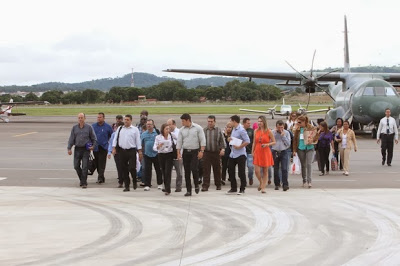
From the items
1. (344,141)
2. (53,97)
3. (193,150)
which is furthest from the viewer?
(53,97)

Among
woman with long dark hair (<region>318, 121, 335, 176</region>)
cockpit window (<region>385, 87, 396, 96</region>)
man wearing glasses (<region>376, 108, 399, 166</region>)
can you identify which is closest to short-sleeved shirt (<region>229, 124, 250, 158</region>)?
woman with long dark hair (<region>318, 121, 335, 176</region>)

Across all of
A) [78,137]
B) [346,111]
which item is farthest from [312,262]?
[346,111]

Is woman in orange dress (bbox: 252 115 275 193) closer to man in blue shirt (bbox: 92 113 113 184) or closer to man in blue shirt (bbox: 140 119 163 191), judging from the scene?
man in blue shirt (bbox: 140 119 163 191)

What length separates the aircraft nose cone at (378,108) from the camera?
26688 mm

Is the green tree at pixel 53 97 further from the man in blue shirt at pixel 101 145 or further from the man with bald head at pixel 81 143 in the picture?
the man with bald head at pixel 81 143

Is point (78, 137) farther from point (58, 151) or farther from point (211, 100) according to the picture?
point (211, 100)

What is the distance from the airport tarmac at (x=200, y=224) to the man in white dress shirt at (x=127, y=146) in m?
0.48

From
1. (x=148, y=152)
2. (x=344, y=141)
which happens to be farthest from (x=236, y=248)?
(x=344, y=141)

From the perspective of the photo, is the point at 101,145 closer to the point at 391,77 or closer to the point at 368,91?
the point at 368,91

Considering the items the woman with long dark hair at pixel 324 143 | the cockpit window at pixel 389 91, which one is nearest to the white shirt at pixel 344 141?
the woman with long dark hair at pixel 324 143

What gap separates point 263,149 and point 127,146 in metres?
2.92

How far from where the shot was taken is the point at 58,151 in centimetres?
2217

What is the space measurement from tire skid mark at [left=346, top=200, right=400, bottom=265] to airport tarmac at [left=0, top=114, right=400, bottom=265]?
12mm

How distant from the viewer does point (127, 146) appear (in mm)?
12586
